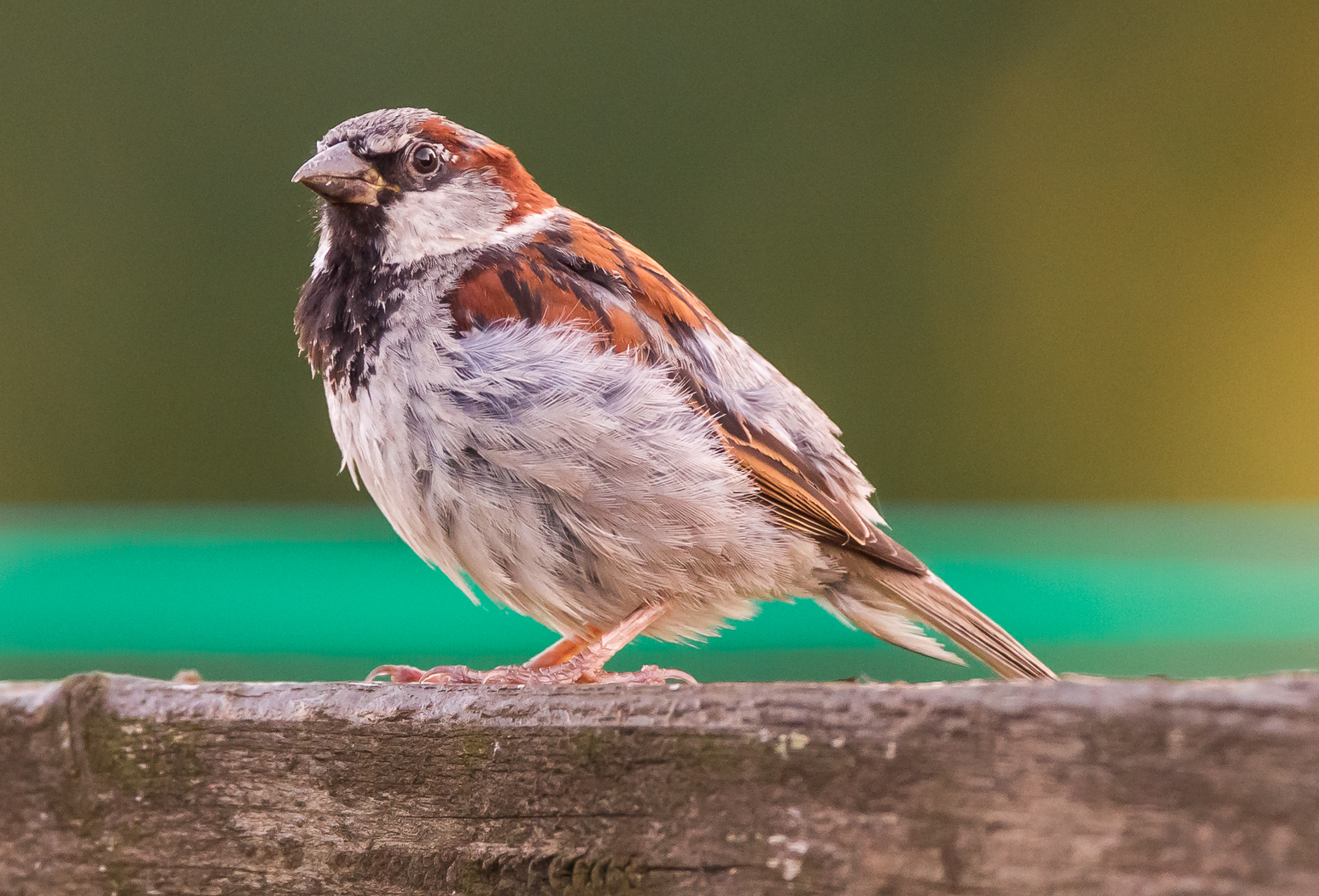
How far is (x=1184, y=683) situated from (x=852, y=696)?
0.18 m

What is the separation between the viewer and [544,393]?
4.20ft

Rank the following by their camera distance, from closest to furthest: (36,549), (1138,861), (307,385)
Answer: (1138,861), (36,549), (307,385)

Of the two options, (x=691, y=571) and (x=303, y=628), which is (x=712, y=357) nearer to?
(x=691, y=571)

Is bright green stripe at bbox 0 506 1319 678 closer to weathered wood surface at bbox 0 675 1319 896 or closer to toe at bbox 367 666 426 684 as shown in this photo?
toe at bbox 367 666 426 684

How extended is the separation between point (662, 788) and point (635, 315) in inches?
32.1

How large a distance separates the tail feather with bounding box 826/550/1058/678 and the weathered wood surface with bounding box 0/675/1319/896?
2.74ft

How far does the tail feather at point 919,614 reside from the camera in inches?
60.8

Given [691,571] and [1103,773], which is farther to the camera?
[691,571]

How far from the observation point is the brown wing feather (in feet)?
4.55

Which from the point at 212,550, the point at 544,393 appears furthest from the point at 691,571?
the point at 212,550

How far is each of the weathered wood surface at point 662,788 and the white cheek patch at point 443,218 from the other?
2.41ft

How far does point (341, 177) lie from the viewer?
146 centimetres

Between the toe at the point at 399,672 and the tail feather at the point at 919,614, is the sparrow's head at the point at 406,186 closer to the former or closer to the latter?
the toe at the point at 399,672

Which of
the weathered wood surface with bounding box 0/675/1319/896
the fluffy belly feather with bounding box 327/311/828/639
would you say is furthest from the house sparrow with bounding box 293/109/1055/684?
the weathered wood surface with bounding box 0/675/1319/896
